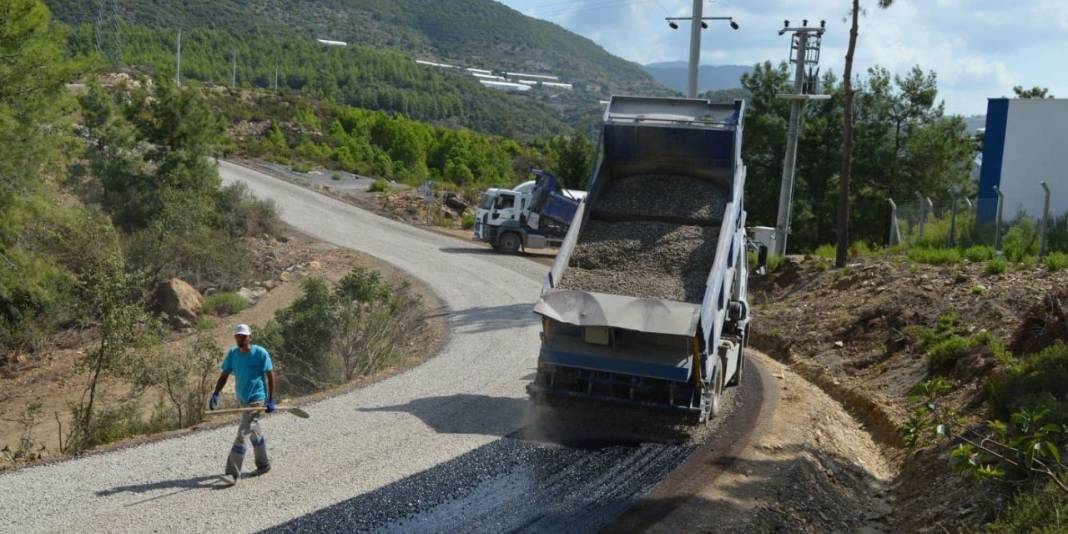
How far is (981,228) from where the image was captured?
76.9ft

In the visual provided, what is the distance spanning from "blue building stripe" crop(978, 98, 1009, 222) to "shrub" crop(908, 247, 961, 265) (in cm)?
561

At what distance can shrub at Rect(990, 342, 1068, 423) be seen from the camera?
1018 cm

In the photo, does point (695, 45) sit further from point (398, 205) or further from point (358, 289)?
point (398, 205)

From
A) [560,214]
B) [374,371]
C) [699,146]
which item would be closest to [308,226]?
[560,214]

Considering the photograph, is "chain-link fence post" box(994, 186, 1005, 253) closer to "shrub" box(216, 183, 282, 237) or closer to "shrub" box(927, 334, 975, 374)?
"shrub" box(927, 334, 975, 374)

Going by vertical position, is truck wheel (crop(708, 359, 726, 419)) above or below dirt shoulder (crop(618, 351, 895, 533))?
above

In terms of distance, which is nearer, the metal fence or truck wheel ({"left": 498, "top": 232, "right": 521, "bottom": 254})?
the metal fence

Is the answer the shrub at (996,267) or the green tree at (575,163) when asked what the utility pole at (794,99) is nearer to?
the shrub at (996,267)

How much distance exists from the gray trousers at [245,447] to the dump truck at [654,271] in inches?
136

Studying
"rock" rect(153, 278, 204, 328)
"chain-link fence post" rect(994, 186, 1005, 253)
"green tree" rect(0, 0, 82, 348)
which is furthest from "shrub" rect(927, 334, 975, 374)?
"rock" rect(153, 278, 204, 328)

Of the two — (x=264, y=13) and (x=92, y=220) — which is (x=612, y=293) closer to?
(x=92, y=220)

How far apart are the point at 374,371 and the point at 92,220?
12197 mm

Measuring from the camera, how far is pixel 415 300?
23844mm

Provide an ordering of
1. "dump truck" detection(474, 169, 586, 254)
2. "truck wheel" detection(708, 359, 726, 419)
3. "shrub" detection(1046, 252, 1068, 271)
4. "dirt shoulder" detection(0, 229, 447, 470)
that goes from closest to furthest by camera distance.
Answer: "truck wheel" detection(708, 359, 726, 419), "dirt shoulder" detection(0, 229, 447, 470), "shrub" detection(1046, 252, 1068, 271), "dump truck" detection(474, 169, 586, 254)
